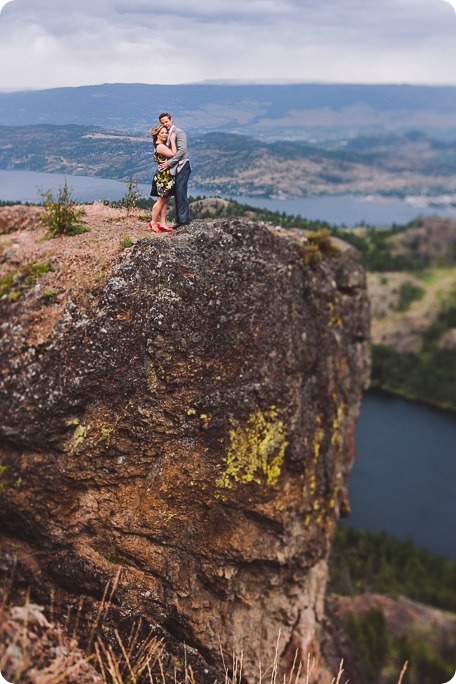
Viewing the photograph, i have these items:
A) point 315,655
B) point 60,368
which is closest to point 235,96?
point 60,368

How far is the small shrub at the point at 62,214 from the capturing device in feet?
31.3

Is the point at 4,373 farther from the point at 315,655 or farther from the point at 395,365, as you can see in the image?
the point at 395,365

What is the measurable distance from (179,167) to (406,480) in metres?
52.5

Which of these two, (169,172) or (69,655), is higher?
(169,172)

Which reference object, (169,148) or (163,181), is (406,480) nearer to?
(163,181)

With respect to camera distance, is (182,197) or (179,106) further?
(179,106)

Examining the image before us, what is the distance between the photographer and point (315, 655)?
A: 10.8 meters

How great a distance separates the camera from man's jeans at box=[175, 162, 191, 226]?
9.54m

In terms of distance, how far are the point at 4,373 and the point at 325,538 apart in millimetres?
6896

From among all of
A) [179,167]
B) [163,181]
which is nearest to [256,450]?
[163,181]

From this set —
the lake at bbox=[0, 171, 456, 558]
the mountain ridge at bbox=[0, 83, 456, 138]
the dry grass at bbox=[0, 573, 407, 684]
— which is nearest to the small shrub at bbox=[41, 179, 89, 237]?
the mountain ridge at bbox=[0, 83, 456, 138]

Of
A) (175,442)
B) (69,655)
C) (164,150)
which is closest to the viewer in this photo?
(69,655)

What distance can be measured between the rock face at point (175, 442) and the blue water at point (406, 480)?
3993 cm

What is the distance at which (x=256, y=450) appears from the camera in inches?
355
